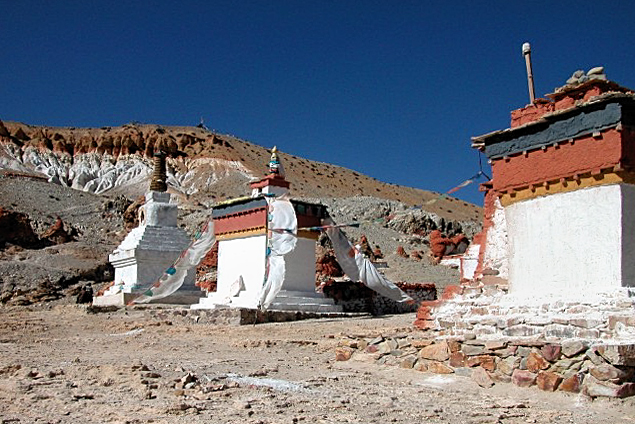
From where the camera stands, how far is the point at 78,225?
50.8m

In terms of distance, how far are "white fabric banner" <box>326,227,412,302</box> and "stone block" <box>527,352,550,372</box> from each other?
11.5 meters

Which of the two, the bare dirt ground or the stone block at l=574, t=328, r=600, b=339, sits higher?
the stone block at l=574, t=328, r=600, b=339

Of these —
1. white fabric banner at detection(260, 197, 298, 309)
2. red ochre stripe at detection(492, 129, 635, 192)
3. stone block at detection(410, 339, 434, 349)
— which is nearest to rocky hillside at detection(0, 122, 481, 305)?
white fabric banner at detection(260, 197, 298, 309)

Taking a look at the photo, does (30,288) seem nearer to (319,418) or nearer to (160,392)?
(160,392)

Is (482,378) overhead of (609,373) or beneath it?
beneath

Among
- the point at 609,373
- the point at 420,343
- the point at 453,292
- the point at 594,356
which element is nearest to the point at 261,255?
the point at 453,292

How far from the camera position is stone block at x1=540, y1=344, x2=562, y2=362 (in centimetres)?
679

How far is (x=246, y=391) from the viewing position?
6742 millimetres

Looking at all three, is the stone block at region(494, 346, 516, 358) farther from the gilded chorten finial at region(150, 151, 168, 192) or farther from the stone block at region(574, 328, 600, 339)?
the gilded chorten finial at region(150, 151, 168, 192)

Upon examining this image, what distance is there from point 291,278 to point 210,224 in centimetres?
352

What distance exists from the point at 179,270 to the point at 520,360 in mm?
13905

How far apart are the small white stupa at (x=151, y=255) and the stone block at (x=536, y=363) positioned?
53.7ft

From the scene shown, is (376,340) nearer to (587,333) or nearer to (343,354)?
(343,354)

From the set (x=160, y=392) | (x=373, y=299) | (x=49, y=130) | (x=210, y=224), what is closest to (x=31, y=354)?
(x=160, y=392)
